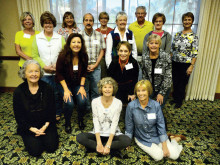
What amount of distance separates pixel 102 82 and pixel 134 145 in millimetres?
931

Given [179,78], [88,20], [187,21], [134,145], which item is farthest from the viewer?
[179,78]

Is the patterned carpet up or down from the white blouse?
down

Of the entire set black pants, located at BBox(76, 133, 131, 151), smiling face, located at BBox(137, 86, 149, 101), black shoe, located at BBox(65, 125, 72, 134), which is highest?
smiling face, located at BBox(137, 86, 149, 101)

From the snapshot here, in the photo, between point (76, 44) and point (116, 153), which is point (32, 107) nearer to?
point (76, 44)

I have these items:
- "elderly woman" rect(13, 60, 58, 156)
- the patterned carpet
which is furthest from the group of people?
the patterned carpet

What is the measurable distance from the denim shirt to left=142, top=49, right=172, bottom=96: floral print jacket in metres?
0.48

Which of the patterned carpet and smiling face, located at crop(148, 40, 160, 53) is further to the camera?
smiling face, located at crop(148, 40, 160, 53)

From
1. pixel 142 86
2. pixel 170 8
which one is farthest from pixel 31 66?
pixel 170 8

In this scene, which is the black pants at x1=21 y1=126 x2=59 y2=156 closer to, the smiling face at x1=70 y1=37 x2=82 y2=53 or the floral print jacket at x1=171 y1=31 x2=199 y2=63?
the smiling face at x1=70 y1=37 x2=82 y2=53

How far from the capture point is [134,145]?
218 centimetres

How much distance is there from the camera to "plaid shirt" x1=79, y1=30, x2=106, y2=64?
2.62 meters

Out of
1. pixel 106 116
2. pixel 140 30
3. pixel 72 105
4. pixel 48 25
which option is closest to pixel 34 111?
pixel 72 105

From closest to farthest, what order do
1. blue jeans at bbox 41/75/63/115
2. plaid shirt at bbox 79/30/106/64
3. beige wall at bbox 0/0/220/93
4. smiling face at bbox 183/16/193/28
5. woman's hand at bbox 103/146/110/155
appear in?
1. woman's hand at bbox 103/146/110/155
2. blue jeans at bbox 41/75/63/115
3. plaid shirt at bbox 79/30/106/64
4. smiling face at bbox 183/16/193/28
5. beige wall at bbox 0/0/220/93

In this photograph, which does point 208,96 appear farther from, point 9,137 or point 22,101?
point 9,137
